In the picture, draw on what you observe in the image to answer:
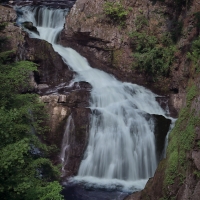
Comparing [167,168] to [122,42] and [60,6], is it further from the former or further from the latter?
[60,6]

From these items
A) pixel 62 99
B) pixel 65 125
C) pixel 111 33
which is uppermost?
pixel 111 33

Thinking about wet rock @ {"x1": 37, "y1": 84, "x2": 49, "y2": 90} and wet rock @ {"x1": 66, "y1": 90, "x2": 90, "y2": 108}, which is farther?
wet rock @ {"x1": 37, "y1": 84, "x2": 49, "y2": 90}

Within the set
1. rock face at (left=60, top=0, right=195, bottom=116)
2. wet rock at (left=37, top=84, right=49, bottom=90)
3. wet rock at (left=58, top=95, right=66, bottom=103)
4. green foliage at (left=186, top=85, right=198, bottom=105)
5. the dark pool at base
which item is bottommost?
the dark pool at base

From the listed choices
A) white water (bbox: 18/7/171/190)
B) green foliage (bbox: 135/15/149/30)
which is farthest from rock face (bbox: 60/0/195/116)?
white water (bbox: 18/7/171/190)

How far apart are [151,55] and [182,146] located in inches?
355

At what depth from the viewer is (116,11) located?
1880cm

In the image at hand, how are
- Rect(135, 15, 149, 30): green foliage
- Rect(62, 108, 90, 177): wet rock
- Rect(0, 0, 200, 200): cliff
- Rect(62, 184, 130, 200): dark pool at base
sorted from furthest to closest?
Rect(135, 15, 149, 30): green foliage, Rect(0, 0, 200, 200): cliff, Rect(62, 108, 90, 177): wet rock, Rect(62, 184, 130, 200): dark pool at base

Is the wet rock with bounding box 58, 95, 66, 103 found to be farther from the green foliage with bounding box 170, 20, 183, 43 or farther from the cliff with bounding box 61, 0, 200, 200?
the green foliage with bounding box 170, 20, 183, 43

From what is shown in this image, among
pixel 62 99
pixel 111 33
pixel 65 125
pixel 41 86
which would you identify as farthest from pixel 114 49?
pixel 65 125

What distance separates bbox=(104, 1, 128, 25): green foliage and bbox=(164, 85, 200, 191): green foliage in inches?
386

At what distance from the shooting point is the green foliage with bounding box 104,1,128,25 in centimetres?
1878

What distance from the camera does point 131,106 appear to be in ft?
50.0

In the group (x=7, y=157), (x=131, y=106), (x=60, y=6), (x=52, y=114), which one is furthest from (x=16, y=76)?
(x=60, y=6)

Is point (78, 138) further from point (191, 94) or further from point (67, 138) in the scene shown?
point (191, 94)
